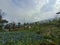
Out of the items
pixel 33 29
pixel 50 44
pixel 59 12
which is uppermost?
pixel 59 12

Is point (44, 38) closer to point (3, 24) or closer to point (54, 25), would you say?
point (54, 25)

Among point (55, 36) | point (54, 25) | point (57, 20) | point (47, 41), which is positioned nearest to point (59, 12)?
point (57, 20)

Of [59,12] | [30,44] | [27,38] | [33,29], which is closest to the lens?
[30,44]

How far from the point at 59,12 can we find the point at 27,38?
435cm

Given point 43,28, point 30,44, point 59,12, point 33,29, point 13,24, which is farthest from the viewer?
point 13,24

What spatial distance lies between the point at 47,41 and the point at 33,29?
285cm

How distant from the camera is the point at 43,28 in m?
11.5

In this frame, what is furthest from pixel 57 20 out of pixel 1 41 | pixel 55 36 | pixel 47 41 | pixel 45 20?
pixel 1 41

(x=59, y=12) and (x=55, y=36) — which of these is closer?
Result: (x=55, y=36)

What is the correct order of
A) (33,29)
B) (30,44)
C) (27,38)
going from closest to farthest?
(30,44), (27,38), (33,29)

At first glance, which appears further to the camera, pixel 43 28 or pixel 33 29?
pixel 33 29

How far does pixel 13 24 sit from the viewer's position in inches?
604

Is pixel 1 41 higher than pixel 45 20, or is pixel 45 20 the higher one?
pixel 45 20

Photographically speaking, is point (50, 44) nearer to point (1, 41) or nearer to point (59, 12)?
point (1, 41)
